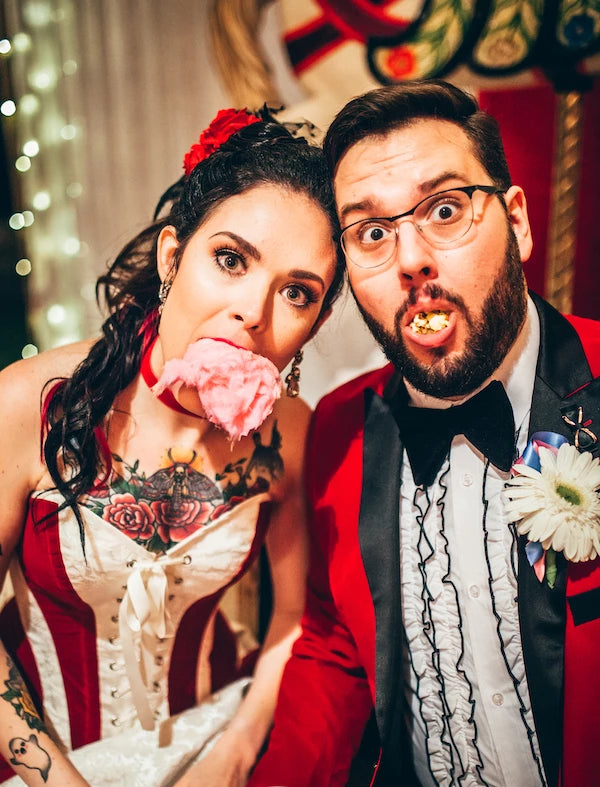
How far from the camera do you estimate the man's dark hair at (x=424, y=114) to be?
1123 mm

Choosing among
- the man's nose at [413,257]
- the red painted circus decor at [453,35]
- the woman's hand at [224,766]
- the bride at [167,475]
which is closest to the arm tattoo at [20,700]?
the bride at [167,475]

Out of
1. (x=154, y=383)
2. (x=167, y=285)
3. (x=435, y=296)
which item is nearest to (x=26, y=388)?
(x=154, y=383)

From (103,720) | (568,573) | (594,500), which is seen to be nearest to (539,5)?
(594,500)

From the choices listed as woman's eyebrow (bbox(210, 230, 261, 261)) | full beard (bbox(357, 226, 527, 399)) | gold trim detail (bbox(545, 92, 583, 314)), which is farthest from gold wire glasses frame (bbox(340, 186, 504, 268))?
gold trim detail (bbox(545, 92, 583, 314))

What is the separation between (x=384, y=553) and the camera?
Result: 1.25 metres

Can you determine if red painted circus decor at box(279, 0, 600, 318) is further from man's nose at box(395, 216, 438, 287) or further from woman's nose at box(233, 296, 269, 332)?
woman's nose at box(233, 296, 269, 332)

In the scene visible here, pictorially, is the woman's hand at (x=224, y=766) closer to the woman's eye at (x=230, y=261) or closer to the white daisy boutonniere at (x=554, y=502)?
the white daisy boutonniere at (x=554, y=502)

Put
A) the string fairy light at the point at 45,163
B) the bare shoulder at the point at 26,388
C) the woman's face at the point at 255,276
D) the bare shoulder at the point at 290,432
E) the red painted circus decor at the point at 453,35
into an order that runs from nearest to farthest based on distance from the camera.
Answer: the woman's face at the point at 255,276 → the bare shoulder at the point at 26,388 → the bare shoulder at the point at 290,432 → the red painted circus decor at the point at 453,35 → the string fairy light at the point at 45,163

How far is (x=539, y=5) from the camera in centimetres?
164

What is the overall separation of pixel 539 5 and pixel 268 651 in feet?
6.77

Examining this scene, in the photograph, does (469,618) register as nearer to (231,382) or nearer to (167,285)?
(231,382)

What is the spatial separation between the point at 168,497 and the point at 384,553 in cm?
53

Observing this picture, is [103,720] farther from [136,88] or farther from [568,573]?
[136,88]

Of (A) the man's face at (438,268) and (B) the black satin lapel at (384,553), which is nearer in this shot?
(A) the man's face at (438,268)
